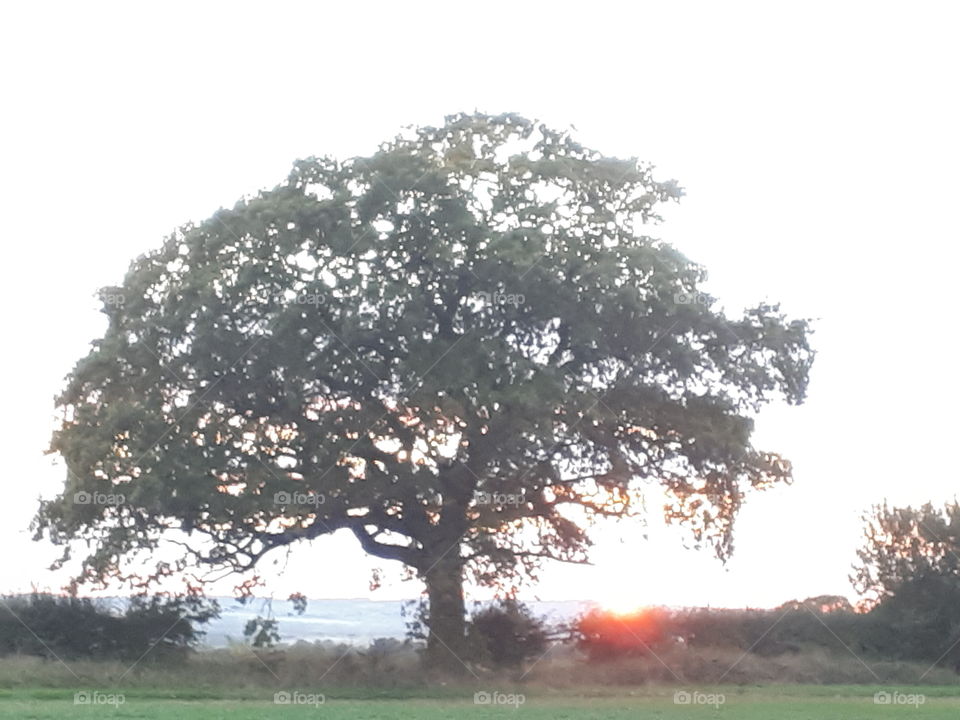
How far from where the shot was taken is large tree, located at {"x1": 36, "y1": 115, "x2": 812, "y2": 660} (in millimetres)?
31500

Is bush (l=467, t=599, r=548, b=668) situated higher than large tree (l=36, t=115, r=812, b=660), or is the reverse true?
large tree (l=36, t=115, r=812, b=660)

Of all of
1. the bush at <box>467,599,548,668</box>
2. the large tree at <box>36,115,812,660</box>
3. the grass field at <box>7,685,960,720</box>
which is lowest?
the grass field at <box>7,685,960,720</box>

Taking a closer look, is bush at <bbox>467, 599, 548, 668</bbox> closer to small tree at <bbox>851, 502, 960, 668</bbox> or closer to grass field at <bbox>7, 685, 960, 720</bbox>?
grass field at <bbox>7, 685, 960, 720</bbox>

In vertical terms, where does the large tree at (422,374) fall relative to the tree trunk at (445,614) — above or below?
above

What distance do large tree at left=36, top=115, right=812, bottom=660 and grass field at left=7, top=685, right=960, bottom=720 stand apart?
186 inches

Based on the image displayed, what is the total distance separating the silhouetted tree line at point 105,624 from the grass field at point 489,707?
576 cm

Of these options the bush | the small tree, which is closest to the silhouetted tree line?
the bush

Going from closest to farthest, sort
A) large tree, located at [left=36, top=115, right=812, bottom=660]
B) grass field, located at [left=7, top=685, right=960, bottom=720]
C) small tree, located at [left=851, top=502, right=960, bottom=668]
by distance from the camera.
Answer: grass field, located at [left=7, top=685, right=960, bottom=720] → large tree, located at [left=36, top=115, right=812, bottom=660] → small tree, located at [left=851, top=502, right=960, bottom=668]

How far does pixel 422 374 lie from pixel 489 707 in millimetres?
8366

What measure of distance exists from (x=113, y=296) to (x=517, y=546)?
1317 cm

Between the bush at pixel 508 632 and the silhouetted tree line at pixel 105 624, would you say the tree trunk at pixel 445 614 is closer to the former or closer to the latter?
the bush at pixel 508 632

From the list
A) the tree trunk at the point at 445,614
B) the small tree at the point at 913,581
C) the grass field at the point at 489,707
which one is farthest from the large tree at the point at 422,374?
the small tree at the point at 913,581

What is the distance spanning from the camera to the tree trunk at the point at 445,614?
34.2m

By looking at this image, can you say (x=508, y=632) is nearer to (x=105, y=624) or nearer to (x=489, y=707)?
(x=489, y=707)
